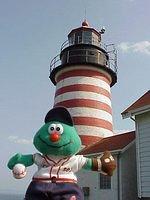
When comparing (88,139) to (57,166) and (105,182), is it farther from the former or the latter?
(57,166)

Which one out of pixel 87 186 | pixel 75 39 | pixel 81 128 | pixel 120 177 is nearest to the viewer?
pixel 120 177

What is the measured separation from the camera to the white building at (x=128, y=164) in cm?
1345

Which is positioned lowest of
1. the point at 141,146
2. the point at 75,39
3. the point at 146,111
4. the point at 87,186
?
the point at 87,186

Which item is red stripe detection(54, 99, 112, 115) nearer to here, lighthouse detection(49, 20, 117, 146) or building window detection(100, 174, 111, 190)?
lighthouse detection(49, 20, 117, 146)

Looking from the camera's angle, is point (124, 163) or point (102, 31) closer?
point (124, 163)

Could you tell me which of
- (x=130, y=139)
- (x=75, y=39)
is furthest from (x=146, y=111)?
(x=75, y=39)

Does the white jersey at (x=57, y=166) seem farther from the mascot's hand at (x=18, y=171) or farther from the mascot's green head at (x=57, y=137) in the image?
the mascot's hand at (x=18, y=171)

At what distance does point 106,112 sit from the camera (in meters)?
20.1

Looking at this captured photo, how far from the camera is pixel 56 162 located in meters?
6.34

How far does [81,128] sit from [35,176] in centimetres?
1299

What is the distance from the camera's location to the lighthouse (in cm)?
1939

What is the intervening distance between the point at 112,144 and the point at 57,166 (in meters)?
11.4

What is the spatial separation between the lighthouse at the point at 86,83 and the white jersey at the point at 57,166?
12543 mm

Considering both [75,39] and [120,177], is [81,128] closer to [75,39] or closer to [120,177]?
[120,177]
